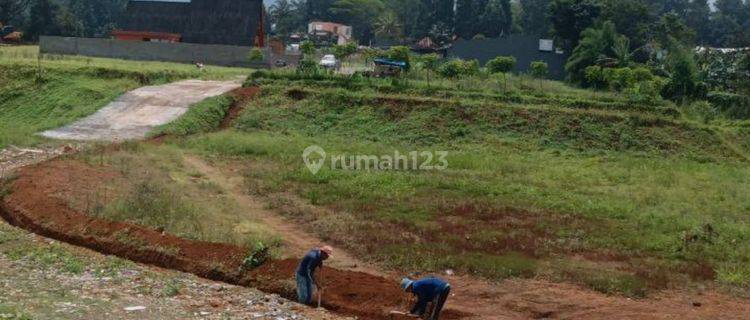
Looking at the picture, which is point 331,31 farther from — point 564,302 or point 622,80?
point 564,302

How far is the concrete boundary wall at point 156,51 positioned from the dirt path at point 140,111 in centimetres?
879

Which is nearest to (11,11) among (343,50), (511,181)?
(343,50)

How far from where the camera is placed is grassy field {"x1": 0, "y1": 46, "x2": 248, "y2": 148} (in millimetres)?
31938

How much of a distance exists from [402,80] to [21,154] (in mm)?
17015

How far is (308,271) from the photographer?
42.3 feet

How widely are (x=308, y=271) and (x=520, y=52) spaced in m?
→ 42.1

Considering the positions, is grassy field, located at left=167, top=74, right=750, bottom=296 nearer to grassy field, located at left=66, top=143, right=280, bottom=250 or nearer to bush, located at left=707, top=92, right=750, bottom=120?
grassy field, located at left=66, top=143, right=280, bottom=250

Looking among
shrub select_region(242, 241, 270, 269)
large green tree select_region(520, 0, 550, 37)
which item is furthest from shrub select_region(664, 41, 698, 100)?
large green tree select_region(520, 0, 550, 37)

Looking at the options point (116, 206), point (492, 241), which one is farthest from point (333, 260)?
point (116, 206)

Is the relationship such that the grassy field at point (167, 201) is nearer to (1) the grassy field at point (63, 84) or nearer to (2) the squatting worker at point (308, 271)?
(2) the squatting worker at point (308, 271)

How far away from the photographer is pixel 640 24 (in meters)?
61.1

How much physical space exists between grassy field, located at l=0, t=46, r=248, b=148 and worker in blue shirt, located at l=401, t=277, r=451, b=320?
20995 millimetres

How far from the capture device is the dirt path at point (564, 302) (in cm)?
1268

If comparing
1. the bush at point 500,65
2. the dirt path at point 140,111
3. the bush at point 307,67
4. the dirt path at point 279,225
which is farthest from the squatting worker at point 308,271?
the bush at point 500,65
